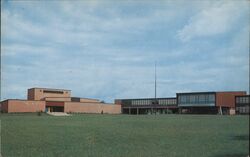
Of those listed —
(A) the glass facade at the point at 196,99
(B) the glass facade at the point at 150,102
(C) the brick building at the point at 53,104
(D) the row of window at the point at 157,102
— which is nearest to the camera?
(C) the brick building at the point at 53,104

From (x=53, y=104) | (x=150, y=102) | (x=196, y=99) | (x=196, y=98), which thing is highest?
(x=196, y=98)

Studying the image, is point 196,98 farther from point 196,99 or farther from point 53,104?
point 53,104

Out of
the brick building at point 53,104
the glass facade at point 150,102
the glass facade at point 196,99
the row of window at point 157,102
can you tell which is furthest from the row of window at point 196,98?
the brick building at point 53,104

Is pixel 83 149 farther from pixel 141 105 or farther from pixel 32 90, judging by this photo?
pixel 141 105

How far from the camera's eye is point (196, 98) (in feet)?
359

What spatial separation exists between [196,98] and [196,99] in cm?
33

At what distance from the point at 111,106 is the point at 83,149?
97132mm

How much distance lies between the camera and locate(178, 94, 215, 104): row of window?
4115 inches

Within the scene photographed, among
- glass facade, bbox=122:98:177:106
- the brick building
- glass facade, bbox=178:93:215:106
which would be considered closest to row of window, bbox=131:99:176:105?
glass facade, bbox=122:98:177:106

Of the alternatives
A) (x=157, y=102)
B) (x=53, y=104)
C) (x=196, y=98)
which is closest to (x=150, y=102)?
(x=157, y=102)

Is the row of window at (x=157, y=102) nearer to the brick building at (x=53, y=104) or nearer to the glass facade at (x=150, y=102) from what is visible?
the glass facade at (x=150, y=102)

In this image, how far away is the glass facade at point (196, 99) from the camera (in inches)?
4112

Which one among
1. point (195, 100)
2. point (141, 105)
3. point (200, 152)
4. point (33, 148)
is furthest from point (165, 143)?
point (141, 105)

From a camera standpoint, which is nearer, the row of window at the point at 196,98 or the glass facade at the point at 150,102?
the row of window at the point at 196,98
